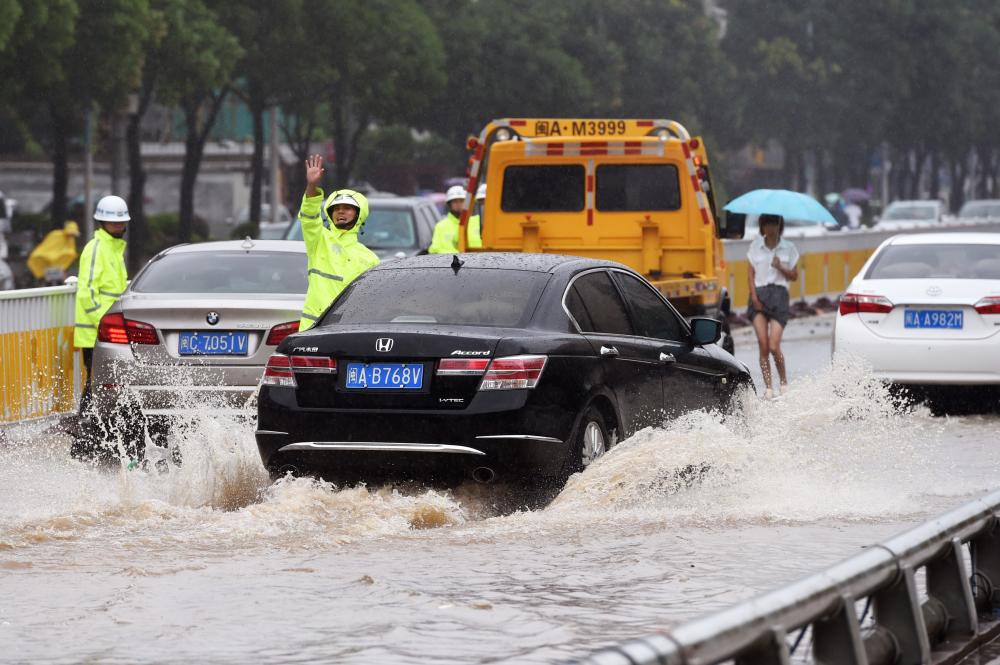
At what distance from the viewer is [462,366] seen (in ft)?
30.0

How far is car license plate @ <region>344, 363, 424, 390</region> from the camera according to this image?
30.2 feet

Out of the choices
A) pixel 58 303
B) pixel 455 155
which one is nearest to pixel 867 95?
pixel 455 155

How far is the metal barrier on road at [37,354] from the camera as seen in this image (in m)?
13.6

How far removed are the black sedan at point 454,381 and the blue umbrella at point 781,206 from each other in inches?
296

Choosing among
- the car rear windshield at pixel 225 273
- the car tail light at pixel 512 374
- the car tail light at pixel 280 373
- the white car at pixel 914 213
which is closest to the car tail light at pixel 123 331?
the car rear windshield at pixel 225 273

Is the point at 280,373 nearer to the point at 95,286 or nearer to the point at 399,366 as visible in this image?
the point at 399,366

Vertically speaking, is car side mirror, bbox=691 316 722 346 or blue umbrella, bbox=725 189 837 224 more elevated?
blue umbrella, bbox=725 189 837 224

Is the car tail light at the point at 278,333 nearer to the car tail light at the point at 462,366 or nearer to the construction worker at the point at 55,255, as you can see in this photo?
the car tail light at the point at 462,366

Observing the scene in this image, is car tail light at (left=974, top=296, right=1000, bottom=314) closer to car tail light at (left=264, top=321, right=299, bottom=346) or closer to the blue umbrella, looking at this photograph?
the blue umbrella

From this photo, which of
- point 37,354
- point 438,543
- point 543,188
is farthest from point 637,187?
point 438,543

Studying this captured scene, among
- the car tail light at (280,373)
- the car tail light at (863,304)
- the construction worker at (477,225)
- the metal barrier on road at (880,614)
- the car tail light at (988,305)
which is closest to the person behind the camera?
the metal barrier on road at (880,614)

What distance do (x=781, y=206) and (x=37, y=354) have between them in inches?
264

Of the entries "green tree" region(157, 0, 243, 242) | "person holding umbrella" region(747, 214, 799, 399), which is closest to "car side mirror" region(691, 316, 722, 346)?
"person holding umbrella" region(747, 214, 799, 399)

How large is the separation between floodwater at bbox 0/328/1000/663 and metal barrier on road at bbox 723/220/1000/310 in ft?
46.7
